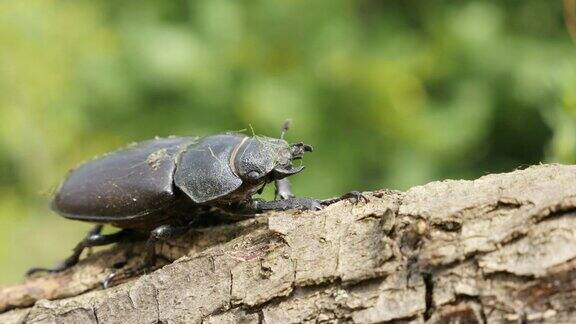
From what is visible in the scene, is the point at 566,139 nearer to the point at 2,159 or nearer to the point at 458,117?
the point at 458,117

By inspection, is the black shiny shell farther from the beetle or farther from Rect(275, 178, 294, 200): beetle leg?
Rect(275, 178, 294, 200): beetle leg

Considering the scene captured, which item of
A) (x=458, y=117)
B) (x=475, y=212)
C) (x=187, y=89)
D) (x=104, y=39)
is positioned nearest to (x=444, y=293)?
(x=475, y=212)

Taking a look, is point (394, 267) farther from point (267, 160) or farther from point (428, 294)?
point (267, 160)

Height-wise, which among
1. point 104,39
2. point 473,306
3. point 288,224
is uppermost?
point 104,39

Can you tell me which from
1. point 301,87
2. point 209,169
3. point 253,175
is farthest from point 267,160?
point 301,87

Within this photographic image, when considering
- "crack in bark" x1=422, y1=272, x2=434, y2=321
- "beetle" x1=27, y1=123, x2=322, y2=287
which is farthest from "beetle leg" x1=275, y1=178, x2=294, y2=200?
"crack in bark" x1=422, y1=272, x2=434, y2=321

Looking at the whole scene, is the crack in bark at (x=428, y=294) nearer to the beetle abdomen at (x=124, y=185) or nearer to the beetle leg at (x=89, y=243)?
the beetle abdomen at (x=124, y=185)

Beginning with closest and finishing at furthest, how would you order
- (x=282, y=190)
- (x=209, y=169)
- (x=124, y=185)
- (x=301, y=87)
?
(x=209, y=169)
(x=124, y=185)
(x=282, y=190)
(x=301, y=87)
